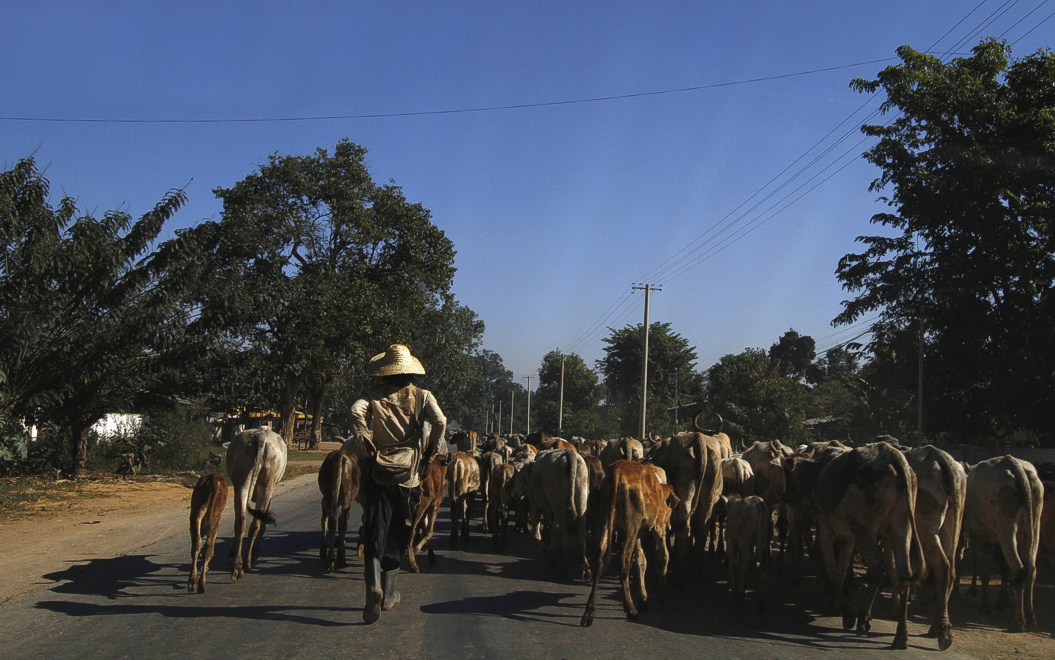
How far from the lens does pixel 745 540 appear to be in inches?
305

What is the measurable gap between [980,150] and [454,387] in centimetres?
4672

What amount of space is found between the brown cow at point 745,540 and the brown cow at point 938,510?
1466mm

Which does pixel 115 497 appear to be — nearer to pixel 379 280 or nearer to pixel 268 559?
pixel 268 559

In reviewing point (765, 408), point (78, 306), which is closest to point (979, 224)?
point (765, 408)

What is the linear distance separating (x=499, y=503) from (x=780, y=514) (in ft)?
13.4

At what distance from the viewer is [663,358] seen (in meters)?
59.4

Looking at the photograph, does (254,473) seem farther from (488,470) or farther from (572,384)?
(572,384)

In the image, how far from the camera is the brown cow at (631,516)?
23.3 ft

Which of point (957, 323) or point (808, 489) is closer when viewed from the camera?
point (808, 489)

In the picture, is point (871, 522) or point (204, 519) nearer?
point (871, 522)

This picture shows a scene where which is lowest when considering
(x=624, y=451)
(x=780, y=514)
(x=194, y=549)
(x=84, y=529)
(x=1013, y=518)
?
(x=84, y=529)

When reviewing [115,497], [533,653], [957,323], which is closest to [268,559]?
[533,653]

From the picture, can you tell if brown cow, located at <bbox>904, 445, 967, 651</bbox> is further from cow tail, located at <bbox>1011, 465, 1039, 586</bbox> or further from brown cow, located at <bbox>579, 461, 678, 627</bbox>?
brown cow, located at <bbox>579, 461, 678, 627</bbox>

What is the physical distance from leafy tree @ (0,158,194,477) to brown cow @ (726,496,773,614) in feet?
50.5
